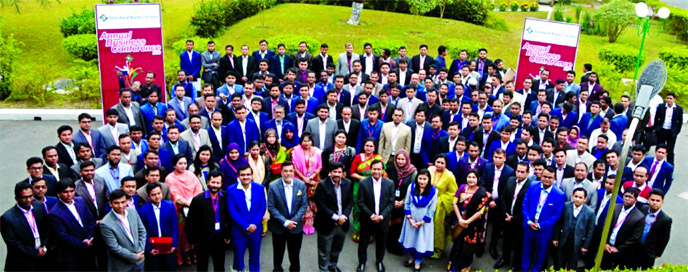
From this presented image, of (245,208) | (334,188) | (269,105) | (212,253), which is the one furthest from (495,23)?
(212,253)

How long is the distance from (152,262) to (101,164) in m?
1.76

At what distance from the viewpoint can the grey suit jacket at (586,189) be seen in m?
7.47

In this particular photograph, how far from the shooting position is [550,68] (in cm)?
1255

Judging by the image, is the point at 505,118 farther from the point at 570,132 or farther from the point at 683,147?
the point at 683,147

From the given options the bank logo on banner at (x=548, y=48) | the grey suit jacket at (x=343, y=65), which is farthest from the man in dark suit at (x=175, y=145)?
the bank logo on banner at (x=548, y=48)

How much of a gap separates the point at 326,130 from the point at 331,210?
2192 millimetres

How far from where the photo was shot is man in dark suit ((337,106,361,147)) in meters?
9.35

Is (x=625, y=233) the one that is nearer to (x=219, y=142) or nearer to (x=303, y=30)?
(x=219, y=142)

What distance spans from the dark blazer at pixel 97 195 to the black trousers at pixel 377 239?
3071mm

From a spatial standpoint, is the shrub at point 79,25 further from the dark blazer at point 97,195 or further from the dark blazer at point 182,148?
the dark blazer at point 97,195

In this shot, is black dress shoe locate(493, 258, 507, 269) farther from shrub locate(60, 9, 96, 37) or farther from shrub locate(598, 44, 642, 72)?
shrub locate(60, 9, 96, 37)

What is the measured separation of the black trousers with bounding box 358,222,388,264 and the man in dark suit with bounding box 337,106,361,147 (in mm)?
2182

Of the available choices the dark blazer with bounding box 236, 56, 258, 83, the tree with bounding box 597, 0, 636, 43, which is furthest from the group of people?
the tree with bounding box 597, 0, 636, 43

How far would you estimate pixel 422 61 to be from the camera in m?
13.1
